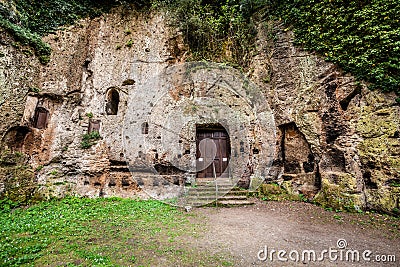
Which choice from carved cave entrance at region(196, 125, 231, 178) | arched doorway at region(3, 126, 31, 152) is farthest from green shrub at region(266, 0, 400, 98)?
arched doorway at region(3, 126, 31, 152)

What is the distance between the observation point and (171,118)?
27.7 feet

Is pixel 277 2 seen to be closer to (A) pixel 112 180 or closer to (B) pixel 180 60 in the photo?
(B) pixel 180 60

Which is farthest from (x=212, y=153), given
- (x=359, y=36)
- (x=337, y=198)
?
(x=359, y=36)

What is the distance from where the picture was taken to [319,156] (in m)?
7.00

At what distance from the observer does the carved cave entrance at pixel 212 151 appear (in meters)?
9.22

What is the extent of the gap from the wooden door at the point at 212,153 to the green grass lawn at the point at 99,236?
123 inches

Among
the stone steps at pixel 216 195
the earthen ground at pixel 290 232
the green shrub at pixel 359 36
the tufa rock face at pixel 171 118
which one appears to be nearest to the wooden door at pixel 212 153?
the tufa rock face at pixel 171 118

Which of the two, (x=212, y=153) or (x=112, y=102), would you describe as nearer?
(x=112, y=102)

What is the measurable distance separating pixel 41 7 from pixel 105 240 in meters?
9.75

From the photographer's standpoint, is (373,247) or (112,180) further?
(112,180)

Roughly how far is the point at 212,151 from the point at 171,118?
2.60m

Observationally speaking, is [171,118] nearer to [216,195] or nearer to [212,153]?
Answer: [212,153]

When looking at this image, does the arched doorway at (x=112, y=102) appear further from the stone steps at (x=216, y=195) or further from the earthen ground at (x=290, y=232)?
the earthen ground at (x=290, y=232)

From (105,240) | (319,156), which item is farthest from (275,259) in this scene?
(319,156)
